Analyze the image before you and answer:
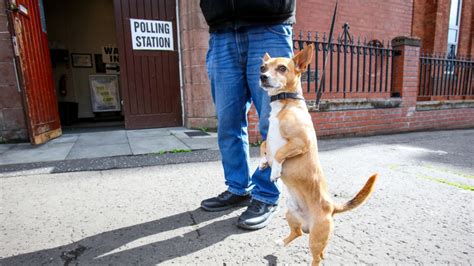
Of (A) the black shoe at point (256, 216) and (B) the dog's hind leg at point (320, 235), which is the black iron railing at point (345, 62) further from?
(B) the dog's hind leg at point (320, 235)

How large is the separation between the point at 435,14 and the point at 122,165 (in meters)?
11.3

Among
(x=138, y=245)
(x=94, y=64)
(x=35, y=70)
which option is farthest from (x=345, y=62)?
(x=94, y=64)

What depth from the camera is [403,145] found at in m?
4.48

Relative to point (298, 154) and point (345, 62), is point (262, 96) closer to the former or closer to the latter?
point (298, 154)

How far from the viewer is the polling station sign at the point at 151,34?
17.6ft

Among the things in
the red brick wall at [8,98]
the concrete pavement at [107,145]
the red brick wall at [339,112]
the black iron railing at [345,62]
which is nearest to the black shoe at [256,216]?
the black iron railing at [345,62]

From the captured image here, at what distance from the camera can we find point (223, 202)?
2125 millimetres

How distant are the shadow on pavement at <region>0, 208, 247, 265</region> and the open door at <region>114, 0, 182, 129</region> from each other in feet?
13.3

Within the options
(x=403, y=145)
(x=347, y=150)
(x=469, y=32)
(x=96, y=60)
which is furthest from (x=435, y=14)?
(x=96, y=60)

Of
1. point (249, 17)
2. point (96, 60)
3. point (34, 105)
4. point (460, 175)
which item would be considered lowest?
point (460, 175)

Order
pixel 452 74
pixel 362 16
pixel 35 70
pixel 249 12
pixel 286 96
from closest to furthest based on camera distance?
1. pixel 286 96
2. pixel 249 12
3. pixel 35 70
4. pixel 452 74
5. pixel 362 16

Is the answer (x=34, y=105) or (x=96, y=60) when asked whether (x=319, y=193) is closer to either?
(x=34, y=105)

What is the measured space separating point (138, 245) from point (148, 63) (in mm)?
4560

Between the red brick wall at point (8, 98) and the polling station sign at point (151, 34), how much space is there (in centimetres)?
193
